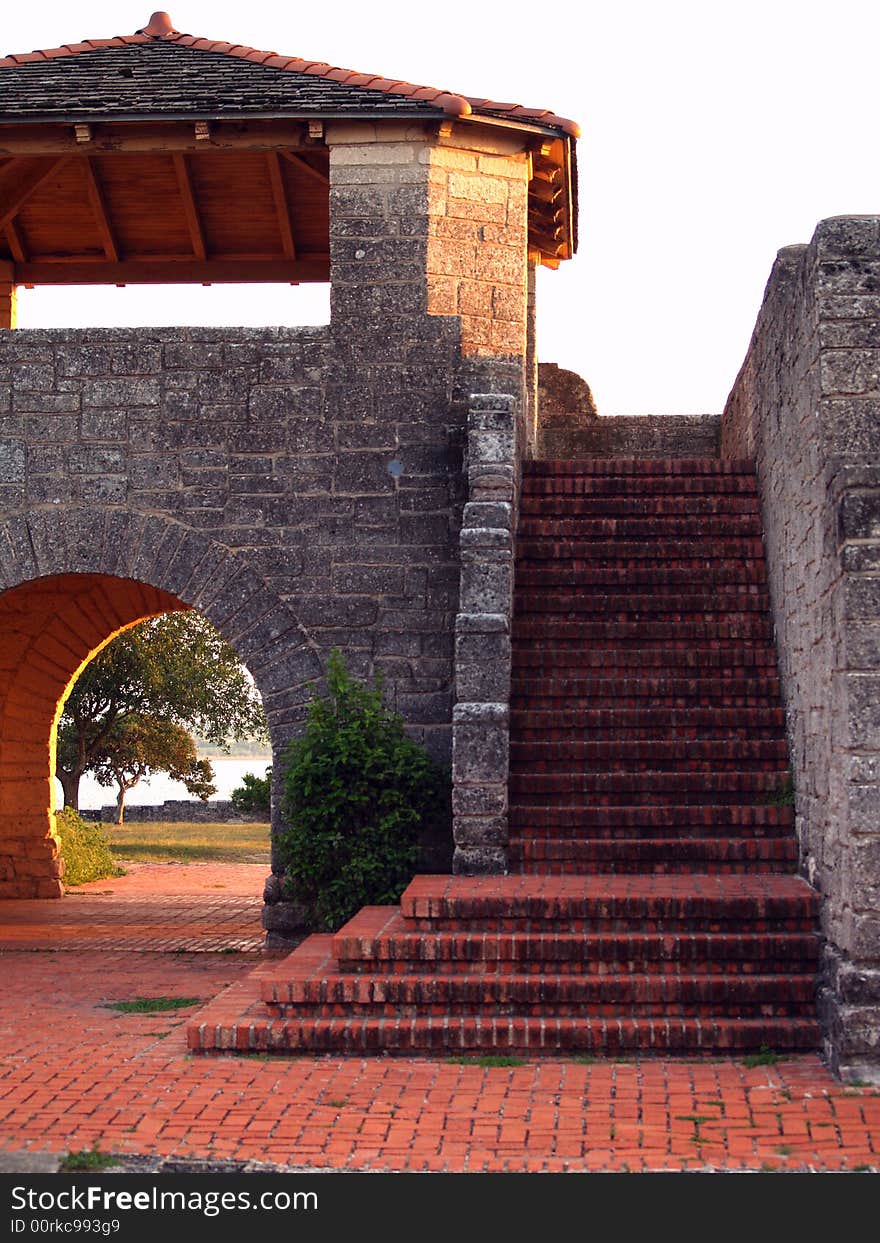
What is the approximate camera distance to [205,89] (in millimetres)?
9586

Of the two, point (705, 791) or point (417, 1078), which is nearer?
point (417, 1078)

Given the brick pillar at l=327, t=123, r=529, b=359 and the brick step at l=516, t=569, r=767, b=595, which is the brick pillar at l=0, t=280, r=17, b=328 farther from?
the brick step at l=516, t=569, r=767, b=595

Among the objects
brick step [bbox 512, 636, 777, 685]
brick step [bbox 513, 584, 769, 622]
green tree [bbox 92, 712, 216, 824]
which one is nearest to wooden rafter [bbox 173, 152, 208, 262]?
brick step [bbox 513, 584, 769, 622]

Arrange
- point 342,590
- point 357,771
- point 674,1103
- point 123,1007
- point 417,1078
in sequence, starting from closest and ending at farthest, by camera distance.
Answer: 1. point 674,1103
2. point 417,1078
3. point 123,1007
4. point 357,771
5. point 342,590

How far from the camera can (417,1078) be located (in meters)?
5.94

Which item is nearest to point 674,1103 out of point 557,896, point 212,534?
point 557,896

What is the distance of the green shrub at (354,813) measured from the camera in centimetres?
817

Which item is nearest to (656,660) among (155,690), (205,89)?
(205,89)

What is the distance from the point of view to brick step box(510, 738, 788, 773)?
8.06 meters

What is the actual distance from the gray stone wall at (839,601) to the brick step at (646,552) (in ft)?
4.91

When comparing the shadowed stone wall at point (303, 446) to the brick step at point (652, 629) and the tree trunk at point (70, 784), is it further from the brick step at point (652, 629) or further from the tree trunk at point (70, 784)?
the tree trunk at point (70, 784)

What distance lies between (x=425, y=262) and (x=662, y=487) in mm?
2169

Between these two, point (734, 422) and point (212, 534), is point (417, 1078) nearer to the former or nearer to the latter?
point (212, 534)

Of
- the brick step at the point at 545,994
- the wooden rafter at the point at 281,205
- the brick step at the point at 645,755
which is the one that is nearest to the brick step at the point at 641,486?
the brick step at the point at 645,755
